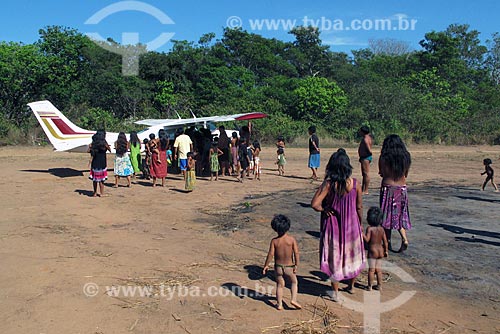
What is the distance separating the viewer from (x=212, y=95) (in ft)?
117

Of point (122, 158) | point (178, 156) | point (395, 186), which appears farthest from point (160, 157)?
point (395, 186)

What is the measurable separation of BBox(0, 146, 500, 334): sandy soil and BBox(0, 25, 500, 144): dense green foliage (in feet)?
64.0

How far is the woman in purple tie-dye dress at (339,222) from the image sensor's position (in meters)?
5.60

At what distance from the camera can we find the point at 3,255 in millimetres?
7512

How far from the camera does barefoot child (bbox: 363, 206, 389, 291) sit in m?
6.08

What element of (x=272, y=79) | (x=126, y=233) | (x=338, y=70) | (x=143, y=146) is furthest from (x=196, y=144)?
(x=338, y=70)

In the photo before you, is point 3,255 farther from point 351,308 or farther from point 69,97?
point 69,97

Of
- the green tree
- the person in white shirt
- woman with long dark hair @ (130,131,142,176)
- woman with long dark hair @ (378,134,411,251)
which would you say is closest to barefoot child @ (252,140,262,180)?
the person in white shirt

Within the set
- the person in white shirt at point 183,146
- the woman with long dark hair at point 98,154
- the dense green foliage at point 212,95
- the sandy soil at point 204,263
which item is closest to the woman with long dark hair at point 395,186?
the sandy soil at point 204,263

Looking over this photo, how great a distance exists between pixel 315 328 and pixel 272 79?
1439 inches

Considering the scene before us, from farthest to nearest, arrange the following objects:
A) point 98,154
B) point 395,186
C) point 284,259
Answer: point 98,154
point 395,186
point 284,259

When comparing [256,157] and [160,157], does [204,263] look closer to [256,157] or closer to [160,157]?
[160,157]

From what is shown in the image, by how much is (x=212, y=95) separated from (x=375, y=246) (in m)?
30.5

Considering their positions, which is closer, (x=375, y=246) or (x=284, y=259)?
(x=284, y=259)
